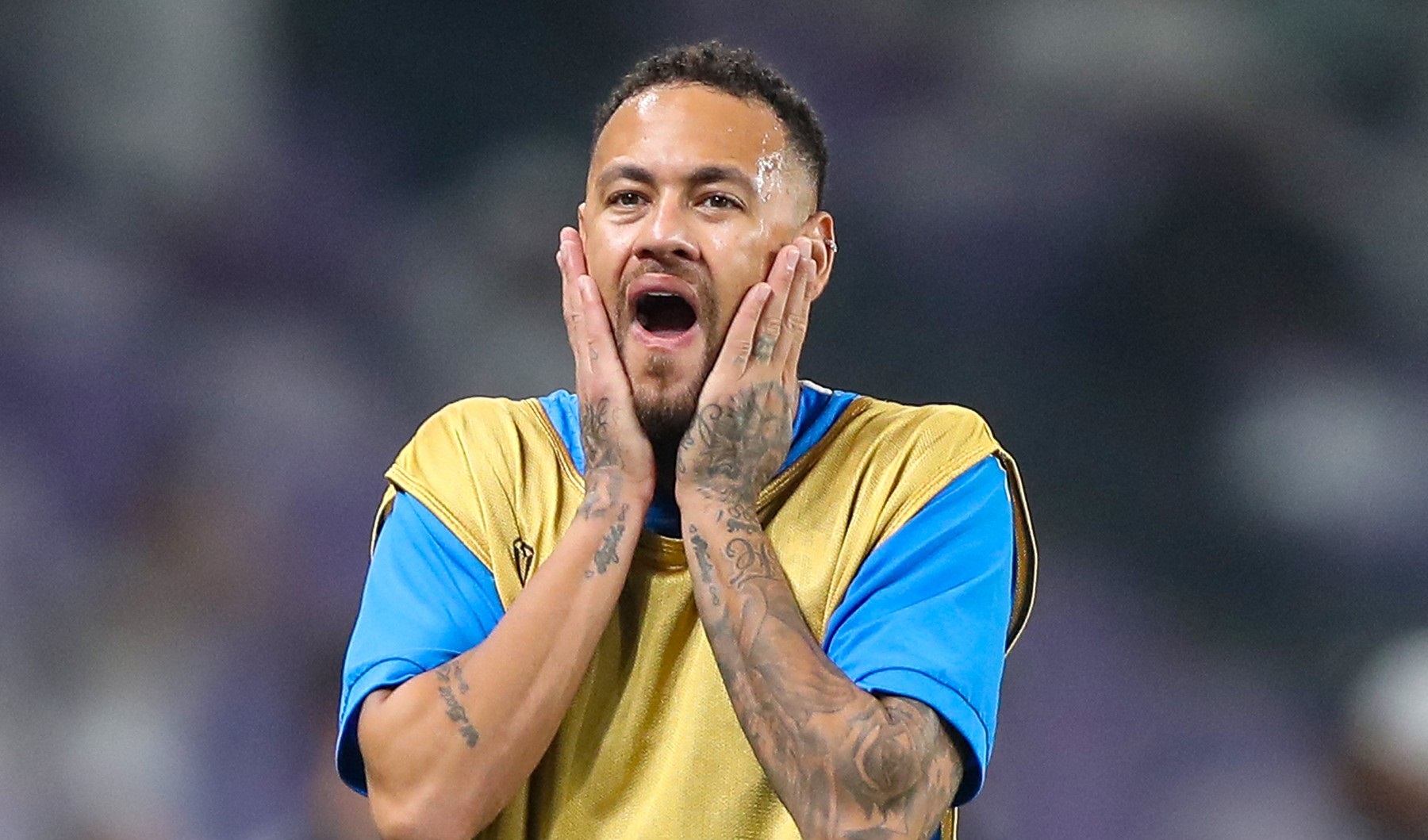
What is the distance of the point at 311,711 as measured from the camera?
2.53 meters

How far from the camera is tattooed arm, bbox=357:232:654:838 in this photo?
4.84 ft

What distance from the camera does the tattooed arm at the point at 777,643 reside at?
1.42 meters

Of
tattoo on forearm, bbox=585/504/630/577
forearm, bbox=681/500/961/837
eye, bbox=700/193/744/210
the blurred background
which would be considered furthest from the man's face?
the blurred background

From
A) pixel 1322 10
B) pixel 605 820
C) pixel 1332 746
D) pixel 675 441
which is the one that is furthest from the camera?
pixel 1322 10

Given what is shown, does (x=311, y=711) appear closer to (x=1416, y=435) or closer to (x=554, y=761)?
(x=554, y=761)

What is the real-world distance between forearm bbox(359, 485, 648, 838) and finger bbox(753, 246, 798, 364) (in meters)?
0.30

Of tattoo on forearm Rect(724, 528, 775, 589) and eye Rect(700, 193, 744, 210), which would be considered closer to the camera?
tattoo on forearm Rect(724, 528, 775, 589)

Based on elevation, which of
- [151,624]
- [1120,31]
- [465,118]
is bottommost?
[151,624]

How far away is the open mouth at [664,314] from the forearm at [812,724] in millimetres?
295

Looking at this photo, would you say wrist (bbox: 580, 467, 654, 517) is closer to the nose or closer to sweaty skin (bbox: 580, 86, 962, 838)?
sweaty skin (bbox: 580, 86, 962, 838)

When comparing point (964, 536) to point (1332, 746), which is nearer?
point (964, 536)

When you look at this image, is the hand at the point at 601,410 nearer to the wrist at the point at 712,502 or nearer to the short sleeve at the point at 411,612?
the wrist at the point at 712,502

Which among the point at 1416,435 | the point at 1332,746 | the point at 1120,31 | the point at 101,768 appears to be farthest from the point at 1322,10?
the point at 101,768

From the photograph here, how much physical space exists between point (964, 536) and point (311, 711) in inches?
52.2
